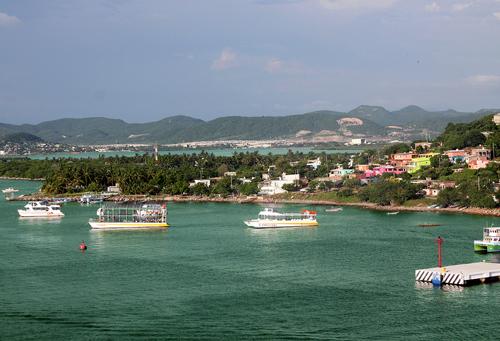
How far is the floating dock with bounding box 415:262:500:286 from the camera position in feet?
44.2

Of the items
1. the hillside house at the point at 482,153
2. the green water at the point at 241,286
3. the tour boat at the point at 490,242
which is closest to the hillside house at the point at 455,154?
the hillside house at the point at 482,153

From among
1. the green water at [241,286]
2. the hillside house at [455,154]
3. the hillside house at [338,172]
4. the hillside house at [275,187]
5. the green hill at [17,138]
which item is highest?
the green hill at [17,138]

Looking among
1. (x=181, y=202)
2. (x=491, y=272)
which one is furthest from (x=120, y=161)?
(x=491, y=272)

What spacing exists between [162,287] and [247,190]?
2241cm

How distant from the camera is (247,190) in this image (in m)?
36.1

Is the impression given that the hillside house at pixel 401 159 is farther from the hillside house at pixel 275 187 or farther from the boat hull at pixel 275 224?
the boat hull at pixel 275 224

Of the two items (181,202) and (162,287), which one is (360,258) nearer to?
(162,287)

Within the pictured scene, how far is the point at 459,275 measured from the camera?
44.1 feet

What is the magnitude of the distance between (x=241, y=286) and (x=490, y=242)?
361 inches

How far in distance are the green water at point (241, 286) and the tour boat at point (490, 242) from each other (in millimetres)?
312

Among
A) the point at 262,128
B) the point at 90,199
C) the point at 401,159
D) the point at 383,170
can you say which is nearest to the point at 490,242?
the point at 383,170

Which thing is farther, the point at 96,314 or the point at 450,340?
the point at 96,314

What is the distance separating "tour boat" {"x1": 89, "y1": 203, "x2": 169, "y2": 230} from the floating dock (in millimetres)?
13539

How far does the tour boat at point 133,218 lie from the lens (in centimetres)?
2375
